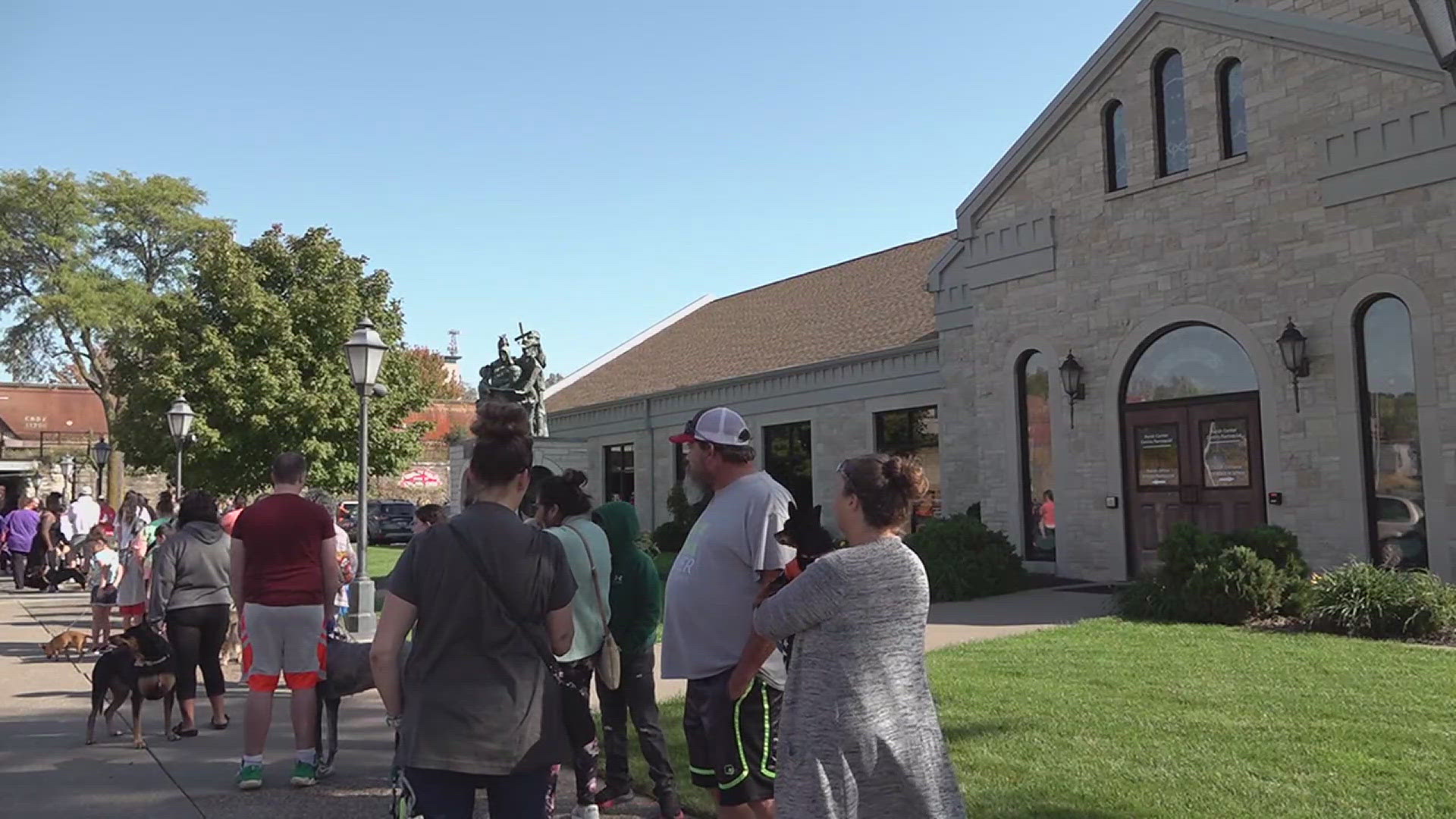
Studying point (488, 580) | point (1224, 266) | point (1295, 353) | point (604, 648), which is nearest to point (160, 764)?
point (604, 648)

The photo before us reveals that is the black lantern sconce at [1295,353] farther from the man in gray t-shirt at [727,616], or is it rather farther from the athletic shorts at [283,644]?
the athletic shorts at [283,644]

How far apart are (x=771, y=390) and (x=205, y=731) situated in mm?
18022

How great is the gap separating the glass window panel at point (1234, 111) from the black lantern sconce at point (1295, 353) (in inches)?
107

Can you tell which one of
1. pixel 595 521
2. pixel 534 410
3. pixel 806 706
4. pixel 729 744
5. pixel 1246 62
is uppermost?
pixel 1246 62

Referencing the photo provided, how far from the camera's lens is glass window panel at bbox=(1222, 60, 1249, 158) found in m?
14.8

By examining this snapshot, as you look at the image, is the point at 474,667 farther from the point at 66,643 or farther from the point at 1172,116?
the point at 1172,116

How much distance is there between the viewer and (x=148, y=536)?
36.7 feet

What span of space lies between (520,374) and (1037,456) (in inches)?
325

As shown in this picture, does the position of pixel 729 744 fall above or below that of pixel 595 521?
below

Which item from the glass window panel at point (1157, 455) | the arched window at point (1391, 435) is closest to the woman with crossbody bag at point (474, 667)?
the arched window at point (1391, 435)

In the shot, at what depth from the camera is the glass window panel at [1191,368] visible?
14.7m

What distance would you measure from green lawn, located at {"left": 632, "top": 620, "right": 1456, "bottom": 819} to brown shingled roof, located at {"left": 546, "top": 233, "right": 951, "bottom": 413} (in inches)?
488

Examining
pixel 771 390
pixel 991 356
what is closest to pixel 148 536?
pixel 991 356

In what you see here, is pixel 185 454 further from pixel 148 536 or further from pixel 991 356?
pixel 991 356
